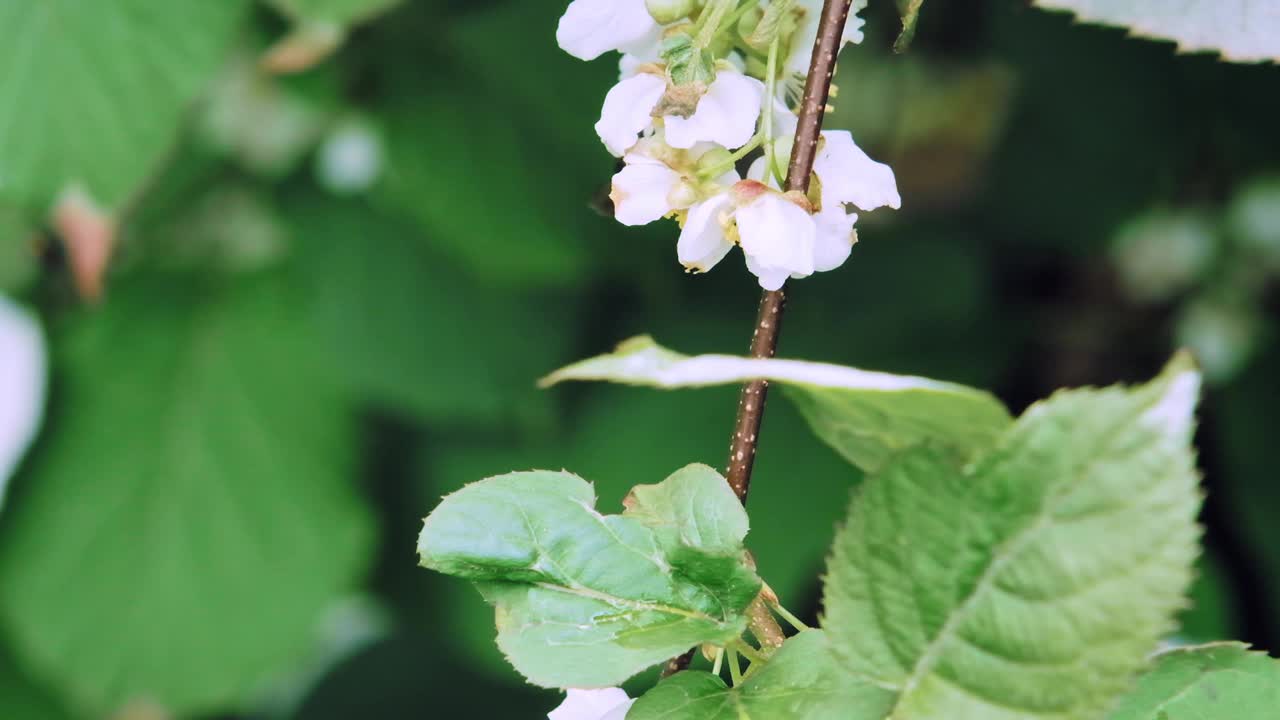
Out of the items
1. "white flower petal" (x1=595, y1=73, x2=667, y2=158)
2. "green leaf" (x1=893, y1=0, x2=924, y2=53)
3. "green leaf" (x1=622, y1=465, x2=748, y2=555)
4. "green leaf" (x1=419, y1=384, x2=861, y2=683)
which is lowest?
"green leaf" (x1=419, y1=384, x2=861, y2=683)

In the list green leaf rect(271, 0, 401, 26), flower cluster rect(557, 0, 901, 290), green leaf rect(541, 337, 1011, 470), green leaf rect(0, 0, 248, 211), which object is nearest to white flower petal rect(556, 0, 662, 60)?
flower cluster rect(557, 0, 901, 290)

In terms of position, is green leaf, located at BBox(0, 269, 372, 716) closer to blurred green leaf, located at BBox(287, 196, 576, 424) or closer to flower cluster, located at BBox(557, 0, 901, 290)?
blurred green leaf, located at BBox(287, 196, 576, 424)

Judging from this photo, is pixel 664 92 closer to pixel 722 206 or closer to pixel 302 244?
pixel 722 206

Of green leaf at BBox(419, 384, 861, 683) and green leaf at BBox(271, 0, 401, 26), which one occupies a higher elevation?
green leaf at BBox(271, 0, 401, 26)

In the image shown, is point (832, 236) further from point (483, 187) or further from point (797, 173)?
point (483, 187)

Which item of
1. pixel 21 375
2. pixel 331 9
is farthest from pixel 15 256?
pixel 331 9

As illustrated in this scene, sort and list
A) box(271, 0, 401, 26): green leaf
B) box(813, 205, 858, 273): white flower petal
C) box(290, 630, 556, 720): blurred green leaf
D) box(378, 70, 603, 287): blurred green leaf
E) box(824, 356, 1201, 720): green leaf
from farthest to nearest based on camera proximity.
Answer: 1. box(290, 630, 556, 720): blurred green leaf
2. box(378, 70, 603, 287): blurred green leaf
3. box(271, 0, 401, 26): green leaf
4. box(813, 205, 858, 273): white flower petal
5. box(824, 356, 1201, 720): green leaf
